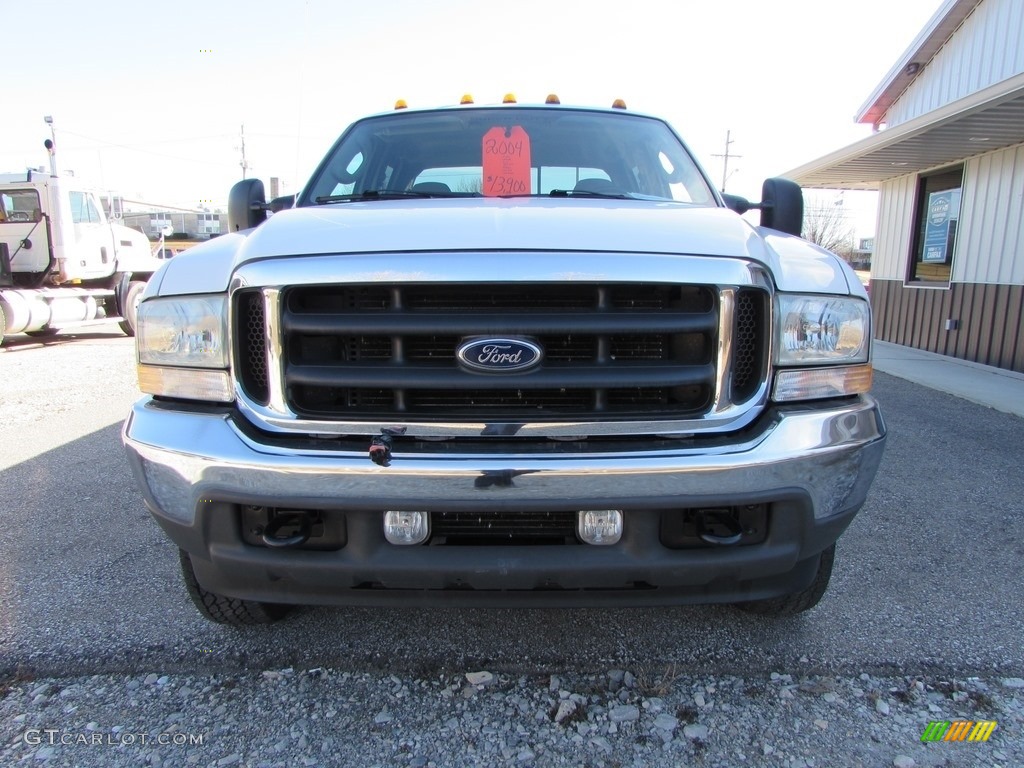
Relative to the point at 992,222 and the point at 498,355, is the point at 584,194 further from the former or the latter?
the point at 992,222

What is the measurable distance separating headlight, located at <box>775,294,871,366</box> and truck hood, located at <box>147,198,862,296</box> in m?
0.04

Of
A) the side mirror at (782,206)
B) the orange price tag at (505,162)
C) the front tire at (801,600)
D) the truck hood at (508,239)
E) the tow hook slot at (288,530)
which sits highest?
the orange price tag at (505,162)

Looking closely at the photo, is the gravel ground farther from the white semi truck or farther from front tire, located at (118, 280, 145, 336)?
front tire, located at (118, 280, 145, 336)

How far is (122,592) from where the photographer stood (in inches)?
107

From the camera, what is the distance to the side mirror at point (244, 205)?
2.87m

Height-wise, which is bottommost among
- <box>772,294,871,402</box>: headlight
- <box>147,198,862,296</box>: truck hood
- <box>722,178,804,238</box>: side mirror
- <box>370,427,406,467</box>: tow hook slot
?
<box>370,427,406,467</box>: tow hook slot

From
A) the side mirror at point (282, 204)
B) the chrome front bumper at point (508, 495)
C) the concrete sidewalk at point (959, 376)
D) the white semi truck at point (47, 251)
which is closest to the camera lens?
the chrome front bumper at point (508, 495)

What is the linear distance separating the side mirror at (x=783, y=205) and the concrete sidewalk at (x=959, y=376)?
350 cm

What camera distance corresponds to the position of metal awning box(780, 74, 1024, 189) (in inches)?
261

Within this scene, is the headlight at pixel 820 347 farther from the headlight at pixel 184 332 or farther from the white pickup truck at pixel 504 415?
the headlight at pixel 184 332

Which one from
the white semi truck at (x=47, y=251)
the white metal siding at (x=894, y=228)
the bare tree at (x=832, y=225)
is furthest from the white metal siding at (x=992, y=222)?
the bare tree at (x=832, y=225)

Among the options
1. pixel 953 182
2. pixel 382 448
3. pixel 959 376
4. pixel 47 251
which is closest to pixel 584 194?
pixel 382 448

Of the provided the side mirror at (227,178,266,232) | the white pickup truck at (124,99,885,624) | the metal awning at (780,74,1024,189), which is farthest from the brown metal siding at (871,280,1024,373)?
the side mirror at (227,178,266,232)

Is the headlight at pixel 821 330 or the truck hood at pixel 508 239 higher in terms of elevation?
the truck hood at pixel 508 239
